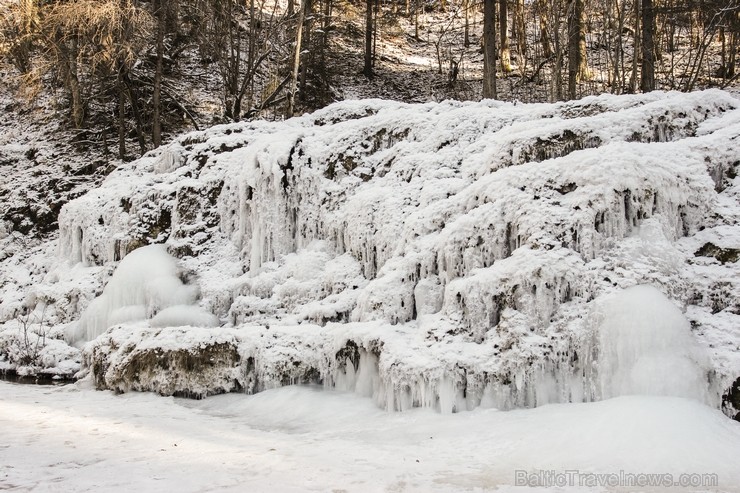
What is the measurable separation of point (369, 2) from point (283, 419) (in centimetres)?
2014

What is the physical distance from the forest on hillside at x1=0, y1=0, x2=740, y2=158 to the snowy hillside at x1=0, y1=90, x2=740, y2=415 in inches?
166

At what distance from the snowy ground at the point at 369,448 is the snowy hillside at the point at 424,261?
471 mm

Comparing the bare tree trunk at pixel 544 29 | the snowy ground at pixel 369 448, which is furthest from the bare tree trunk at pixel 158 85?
the bare tree trunk at pixel 544 29

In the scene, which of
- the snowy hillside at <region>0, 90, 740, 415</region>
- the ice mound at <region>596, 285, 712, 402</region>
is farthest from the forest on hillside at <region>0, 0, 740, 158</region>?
the ice mound at <region>596, 285, 712, 402</region>

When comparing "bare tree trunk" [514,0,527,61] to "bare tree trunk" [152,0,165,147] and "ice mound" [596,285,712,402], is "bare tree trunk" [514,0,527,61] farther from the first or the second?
"ice mound" [596,285,712,402]

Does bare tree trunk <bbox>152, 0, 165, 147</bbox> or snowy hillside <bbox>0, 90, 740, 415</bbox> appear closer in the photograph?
snowy hillside <bbox>0, 90, 740, 415</bbox>

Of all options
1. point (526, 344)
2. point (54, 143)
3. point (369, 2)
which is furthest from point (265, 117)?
point (526, 344)

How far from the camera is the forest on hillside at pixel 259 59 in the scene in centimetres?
1331

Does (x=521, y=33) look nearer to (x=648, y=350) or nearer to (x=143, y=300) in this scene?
(x=143, y=300)

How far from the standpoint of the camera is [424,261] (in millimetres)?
6688

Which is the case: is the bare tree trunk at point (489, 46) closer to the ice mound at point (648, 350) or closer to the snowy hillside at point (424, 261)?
the snowy hillside at point (424, 261)

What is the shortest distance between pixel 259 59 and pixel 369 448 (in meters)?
12.8

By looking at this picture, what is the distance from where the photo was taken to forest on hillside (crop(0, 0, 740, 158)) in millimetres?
13312

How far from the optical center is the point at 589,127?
7.11m
